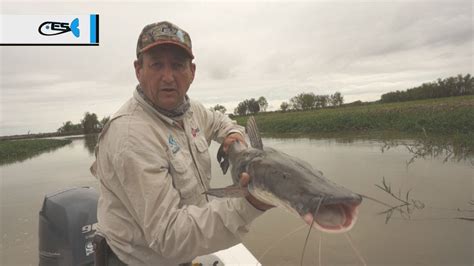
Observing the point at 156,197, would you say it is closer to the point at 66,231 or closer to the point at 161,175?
the point at 161,175

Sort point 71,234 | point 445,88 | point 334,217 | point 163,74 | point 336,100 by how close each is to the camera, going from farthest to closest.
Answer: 1. point 336,100
2. point 445,88
3. point 71,234
4. point 163,74
5. point 334,217

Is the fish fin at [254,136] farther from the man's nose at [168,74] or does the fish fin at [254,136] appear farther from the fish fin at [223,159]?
the man's nose at [168,74]

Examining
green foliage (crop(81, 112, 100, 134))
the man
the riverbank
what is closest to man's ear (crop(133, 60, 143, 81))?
the man

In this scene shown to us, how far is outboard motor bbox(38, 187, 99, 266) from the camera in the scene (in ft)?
11.4

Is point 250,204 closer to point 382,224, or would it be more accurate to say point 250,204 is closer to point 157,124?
point 157,124

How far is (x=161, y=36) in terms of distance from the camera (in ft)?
7.93

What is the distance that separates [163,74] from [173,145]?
0.58m

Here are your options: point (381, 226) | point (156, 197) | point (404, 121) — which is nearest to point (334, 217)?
point (156, 197)

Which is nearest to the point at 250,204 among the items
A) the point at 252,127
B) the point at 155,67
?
the point at 252,127

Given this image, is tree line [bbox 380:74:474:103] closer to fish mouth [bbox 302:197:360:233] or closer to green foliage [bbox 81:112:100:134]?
fish mouth [bbox 302:197:360:233]

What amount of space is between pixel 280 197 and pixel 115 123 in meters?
1.27

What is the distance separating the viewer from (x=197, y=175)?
251 cm

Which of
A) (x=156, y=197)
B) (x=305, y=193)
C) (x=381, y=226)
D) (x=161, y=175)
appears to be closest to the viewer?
(x=305, y=193)

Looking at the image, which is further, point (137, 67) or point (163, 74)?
point (137, 67)
